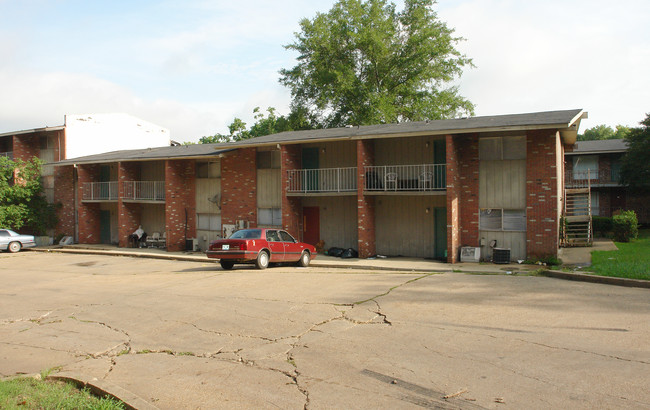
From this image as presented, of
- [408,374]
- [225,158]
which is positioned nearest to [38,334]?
[408,374]

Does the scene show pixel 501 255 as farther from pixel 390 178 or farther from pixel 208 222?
pixel 208 222

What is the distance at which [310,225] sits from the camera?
24.5 meters

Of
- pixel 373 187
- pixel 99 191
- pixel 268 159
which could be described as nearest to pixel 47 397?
pixel 373 187

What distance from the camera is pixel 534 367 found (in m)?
6.11

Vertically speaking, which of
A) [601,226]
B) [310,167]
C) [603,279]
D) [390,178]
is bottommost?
[603,279]

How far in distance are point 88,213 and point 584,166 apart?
116 feet

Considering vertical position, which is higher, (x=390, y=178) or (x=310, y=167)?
(x=310, y=167)

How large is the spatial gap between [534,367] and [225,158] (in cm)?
2213

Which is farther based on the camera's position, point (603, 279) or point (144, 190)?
point (144, 190)

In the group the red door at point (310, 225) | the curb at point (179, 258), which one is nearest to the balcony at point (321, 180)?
the red door at point (310, 225)

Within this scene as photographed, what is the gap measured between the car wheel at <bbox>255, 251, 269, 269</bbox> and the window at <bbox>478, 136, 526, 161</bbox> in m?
9.45

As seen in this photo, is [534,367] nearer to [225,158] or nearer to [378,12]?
[225,158]

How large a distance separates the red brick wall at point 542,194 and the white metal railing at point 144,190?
19816mm

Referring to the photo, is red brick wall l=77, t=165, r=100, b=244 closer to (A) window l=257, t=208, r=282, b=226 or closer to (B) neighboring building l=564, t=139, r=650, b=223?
(A) window l=257, t=208, r=282, b=226
